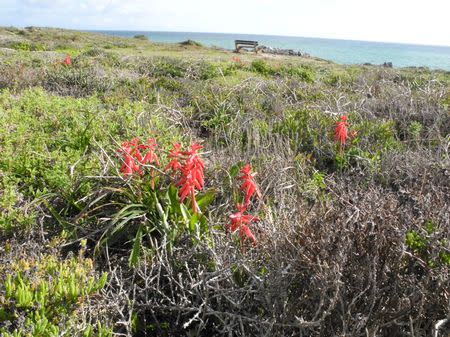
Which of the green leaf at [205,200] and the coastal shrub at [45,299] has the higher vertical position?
the green leaf at [205,200]

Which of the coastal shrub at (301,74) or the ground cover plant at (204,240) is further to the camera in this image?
the coastal shrub at (301,74)

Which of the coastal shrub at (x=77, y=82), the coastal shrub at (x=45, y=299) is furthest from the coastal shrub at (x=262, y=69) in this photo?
the coastal shrub at (x=45, y=299)

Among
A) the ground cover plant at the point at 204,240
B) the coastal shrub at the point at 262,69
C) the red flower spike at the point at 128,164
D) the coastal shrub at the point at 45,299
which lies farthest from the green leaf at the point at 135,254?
the coastal shrub at the point at 262,69

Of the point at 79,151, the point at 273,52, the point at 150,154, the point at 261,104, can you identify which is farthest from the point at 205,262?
the point at 273,52

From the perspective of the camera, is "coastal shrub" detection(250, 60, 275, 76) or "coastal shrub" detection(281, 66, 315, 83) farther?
"coastal shrub" detection(250, 60, 275, 76)

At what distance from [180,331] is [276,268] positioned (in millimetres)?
720

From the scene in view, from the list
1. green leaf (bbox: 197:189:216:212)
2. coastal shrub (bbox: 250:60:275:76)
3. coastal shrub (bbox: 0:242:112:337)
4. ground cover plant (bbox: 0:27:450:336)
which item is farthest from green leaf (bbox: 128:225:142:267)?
coastal shrub (bbox: 250:60:275:76)

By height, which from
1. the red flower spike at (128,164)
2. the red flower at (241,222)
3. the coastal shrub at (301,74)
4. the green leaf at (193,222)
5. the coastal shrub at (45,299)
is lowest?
the coastal shrub at (45,299)

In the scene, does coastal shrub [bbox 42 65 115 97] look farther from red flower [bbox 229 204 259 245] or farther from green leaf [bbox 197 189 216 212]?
red flower [bbox 229 204 259 245]

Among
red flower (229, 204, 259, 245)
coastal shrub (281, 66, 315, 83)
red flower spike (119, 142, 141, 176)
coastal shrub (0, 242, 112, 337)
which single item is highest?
coastal shrub (281, 66, 315, 83)

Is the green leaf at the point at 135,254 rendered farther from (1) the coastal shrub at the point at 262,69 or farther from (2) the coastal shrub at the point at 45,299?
(1) the coastal shrub at the point at 262,69

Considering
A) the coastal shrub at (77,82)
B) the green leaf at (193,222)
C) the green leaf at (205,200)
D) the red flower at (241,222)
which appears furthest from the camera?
the coastal shrub at (77,82)

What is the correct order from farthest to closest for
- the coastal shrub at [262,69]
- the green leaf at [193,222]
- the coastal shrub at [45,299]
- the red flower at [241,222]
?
the coastal shrub at [262,69] → the green leaf at [193,222] → the red flower at [241,222] → the coastal shrub at [45,299]

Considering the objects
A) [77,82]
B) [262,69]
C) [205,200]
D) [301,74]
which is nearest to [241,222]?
[205,200]
